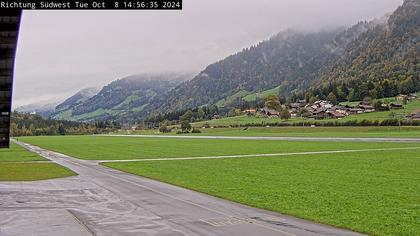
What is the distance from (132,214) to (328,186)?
12759 mm

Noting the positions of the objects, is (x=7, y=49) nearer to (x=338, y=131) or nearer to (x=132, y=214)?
(x=132, y=214)

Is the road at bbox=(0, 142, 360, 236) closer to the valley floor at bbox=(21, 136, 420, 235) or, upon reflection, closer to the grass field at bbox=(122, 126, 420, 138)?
the valley floor at bbox=(21, 136, 420, 235)

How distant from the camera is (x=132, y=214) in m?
19.3

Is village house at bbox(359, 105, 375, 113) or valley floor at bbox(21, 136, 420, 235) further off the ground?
village house at bbox(359, 105, 375, 113)

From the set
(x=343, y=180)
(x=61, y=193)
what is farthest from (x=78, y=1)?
(x=343, y=180)

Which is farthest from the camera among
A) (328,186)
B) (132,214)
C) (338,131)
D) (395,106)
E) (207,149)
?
(395,106)

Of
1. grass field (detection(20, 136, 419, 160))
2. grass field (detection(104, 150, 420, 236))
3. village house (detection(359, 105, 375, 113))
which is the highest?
village house (detection(359, 105, 375, 113))

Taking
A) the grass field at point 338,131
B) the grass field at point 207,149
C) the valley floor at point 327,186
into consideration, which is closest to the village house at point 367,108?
the grass field at point 338,131

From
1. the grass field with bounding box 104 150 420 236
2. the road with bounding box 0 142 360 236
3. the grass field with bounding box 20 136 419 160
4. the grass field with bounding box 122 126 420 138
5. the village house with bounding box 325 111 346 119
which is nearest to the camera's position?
the road with bounding box 0 142 360 236

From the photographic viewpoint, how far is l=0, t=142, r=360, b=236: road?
16.1 m

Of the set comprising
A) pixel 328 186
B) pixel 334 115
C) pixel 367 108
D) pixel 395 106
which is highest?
pixel 395 106

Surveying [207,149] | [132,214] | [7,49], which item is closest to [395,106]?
[207,149]

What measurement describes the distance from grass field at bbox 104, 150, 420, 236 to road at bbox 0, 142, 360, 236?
1551mm

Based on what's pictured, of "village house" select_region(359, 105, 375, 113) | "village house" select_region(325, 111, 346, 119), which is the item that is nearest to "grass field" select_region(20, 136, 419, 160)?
"village house" select_region(325, 111, 346, 119)
